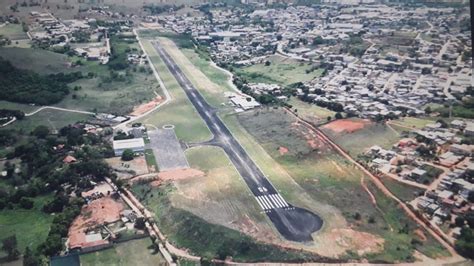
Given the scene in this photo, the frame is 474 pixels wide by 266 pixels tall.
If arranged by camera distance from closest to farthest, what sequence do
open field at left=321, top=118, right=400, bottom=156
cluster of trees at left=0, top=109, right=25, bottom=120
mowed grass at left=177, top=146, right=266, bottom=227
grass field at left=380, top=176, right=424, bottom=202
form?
mowed grass at left=177, top=146, right=266, bottom=227 < grass field at left=380, top=176, right=424, bottom=202 < open field at left=321, top=118, right=400, bottom=156 < cluster of trees at left=0, top=109, right=25, bottom=120

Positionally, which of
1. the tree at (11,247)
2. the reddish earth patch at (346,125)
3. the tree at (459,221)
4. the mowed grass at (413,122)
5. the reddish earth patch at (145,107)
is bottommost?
the reddish earth patch at (145,107)

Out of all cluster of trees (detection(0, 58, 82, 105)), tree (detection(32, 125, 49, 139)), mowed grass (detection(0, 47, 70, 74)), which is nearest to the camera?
tree (detection(32, 125, 49, 139))

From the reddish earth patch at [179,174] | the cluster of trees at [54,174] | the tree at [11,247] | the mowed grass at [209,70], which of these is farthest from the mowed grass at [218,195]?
the mowed grass at [209,70]

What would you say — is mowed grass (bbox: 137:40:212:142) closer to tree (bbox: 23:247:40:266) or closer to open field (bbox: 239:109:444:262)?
open field (bbox: 239:109:444:262)

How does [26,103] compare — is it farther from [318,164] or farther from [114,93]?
[318,164]

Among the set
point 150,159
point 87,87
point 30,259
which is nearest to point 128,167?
point 150,159

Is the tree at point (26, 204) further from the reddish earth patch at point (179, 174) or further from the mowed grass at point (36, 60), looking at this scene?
the mowed grass at point (36, 60)

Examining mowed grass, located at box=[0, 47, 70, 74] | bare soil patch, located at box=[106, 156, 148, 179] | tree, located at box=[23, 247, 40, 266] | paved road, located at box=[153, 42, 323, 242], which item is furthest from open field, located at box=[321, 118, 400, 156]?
mowed grass, located at box=[0, 47, 70, 74]
